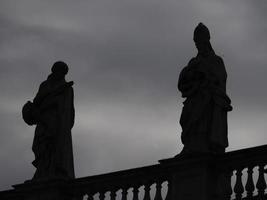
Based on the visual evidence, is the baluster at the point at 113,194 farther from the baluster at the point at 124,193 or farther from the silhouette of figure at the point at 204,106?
the silhouette of figure at the point at 204,106

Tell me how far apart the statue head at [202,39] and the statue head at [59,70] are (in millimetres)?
3861

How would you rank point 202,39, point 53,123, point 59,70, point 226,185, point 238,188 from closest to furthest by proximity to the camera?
point 238,188
point 226,185
point 202,39
point 53,123
point 59,70

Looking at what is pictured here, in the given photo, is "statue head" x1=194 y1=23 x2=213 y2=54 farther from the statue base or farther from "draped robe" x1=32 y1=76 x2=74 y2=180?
"draped robe" x1=32 y1=76 x2=74 y2=180

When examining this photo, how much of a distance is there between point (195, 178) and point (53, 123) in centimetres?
465

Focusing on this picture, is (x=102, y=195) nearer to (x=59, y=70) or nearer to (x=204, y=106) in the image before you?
(x=204, y=106)

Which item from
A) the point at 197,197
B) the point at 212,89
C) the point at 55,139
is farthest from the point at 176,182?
the point at 55,139

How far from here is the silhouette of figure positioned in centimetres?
2144

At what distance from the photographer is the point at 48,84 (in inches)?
992

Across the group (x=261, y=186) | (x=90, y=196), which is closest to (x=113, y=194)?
(x=90, y=196)

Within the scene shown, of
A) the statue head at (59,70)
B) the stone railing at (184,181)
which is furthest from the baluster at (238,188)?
the statue head at (59,70)

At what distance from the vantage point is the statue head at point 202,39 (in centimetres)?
2248

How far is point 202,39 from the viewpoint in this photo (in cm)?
2256

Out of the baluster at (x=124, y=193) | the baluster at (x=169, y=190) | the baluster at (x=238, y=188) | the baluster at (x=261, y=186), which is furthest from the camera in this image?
the baluster at (x=124, y=193)

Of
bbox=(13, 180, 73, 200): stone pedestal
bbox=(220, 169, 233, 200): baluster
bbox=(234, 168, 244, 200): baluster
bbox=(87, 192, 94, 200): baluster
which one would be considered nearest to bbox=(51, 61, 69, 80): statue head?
bbox=(13, 180, 73, 200): stone pedestal
